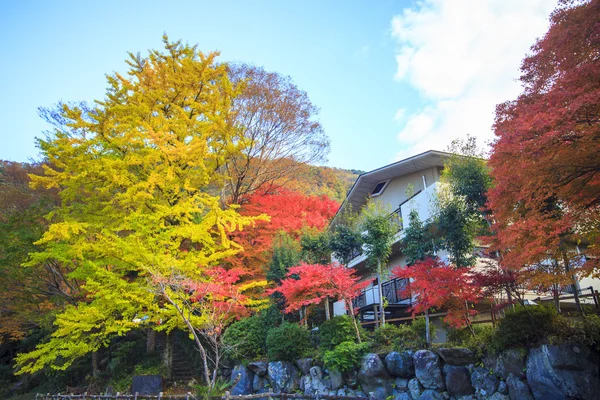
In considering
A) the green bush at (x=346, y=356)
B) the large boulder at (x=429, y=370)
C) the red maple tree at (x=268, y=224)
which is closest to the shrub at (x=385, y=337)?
the green bush at (x=346, y=356)

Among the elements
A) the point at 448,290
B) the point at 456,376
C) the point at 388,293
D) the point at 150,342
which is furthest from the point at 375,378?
the point at 150,342

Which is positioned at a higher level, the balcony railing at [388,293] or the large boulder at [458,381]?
the balcony railing at [388,293]

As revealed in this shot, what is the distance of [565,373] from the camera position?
6723 millimetres

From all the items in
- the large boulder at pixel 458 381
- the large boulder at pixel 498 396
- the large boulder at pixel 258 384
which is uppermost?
the large boulder at pixel 458 381

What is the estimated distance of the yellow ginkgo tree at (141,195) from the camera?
1038 cm

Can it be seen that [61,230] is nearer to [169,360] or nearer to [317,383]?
[169,360]

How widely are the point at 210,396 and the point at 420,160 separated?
12458 mm

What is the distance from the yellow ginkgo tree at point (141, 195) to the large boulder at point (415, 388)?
5.77m

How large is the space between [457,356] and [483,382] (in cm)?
75

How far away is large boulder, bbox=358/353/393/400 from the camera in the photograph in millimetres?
9781

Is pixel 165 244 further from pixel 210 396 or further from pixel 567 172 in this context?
pixel 567 172

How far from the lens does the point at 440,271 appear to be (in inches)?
355

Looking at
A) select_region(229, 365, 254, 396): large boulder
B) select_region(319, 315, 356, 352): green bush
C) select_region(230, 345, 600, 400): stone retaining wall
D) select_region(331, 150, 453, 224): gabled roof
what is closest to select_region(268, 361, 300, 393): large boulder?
select_region(230, 345, 600, 400): stone retaining wall

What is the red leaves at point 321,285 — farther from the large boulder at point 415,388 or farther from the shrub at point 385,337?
the large boulder at point 415,388
